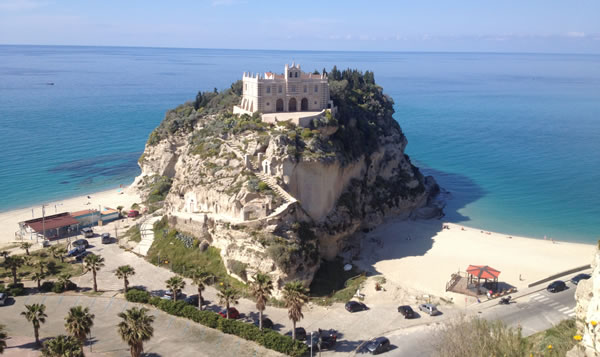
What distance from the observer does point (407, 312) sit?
3916 cm

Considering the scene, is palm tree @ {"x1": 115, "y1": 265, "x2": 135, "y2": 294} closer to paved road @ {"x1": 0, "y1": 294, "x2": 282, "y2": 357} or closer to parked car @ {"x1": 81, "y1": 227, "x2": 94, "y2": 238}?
paved road @ {"x1": 0, "y1": 294, "x2": 282, "y2": 357}

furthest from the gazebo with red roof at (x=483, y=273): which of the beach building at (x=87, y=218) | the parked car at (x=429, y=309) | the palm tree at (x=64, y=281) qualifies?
the beach building at (x=87, y=218)

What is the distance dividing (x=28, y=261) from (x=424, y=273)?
124ft

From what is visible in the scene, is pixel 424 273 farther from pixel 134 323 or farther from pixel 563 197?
pixel 563 197

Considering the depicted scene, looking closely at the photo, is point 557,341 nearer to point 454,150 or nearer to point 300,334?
point 300,334

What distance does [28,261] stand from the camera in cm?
4762

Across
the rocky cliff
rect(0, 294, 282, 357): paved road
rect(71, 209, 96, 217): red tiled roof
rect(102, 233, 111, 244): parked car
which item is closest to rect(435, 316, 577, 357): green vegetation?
rect(0, 294, 282, 357): paved road

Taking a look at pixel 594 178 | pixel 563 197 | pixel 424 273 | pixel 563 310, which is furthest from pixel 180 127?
pixel 594 178

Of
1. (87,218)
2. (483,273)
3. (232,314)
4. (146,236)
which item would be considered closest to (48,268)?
(146,236)

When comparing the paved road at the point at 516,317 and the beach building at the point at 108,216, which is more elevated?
the beach building at the point at 108,216

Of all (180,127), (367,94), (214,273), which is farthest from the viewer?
(367,94)

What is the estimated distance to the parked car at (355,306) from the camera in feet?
132

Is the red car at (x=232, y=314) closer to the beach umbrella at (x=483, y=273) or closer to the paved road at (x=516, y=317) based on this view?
the paved road at (x=516, y=317)

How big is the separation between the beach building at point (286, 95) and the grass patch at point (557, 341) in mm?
33463
